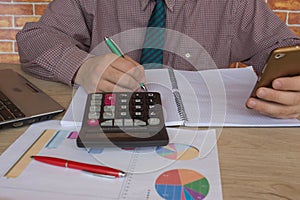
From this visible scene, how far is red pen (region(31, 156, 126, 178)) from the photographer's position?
0.47 metres

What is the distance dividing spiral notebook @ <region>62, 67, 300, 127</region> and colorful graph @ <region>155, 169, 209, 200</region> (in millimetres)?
142

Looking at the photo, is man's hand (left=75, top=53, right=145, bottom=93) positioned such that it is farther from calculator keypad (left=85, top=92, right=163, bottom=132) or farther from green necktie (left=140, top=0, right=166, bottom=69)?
green necktie (left=140, top=0, right=166, bottom=69)

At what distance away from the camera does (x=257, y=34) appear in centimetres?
99

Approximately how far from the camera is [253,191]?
0.45m

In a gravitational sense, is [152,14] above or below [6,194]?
above

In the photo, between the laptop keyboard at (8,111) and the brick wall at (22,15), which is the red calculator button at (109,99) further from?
the brick wall at (22,15)

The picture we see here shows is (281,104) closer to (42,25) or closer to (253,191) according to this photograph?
(253,191)

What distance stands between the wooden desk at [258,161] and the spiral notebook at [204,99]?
1.2 inches

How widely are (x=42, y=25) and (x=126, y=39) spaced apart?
0.83 feet

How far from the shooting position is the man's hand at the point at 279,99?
625mm

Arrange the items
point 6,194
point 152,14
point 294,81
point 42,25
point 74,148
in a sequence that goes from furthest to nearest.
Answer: point 152,14 < point 42,25 < point 294,81 < point 74,148 < point 6,194

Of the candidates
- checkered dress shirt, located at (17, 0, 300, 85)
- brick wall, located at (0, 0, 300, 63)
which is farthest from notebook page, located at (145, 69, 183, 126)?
brick wall, located at (0, 0, 300, 63)

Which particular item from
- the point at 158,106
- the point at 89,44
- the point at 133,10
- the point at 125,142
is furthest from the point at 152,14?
the point at 125,142

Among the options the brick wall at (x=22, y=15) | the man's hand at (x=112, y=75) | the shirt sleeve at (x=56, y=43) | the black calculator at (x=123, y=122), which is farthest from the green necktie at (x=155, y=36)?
the brick wall at (x=22, y=15)
